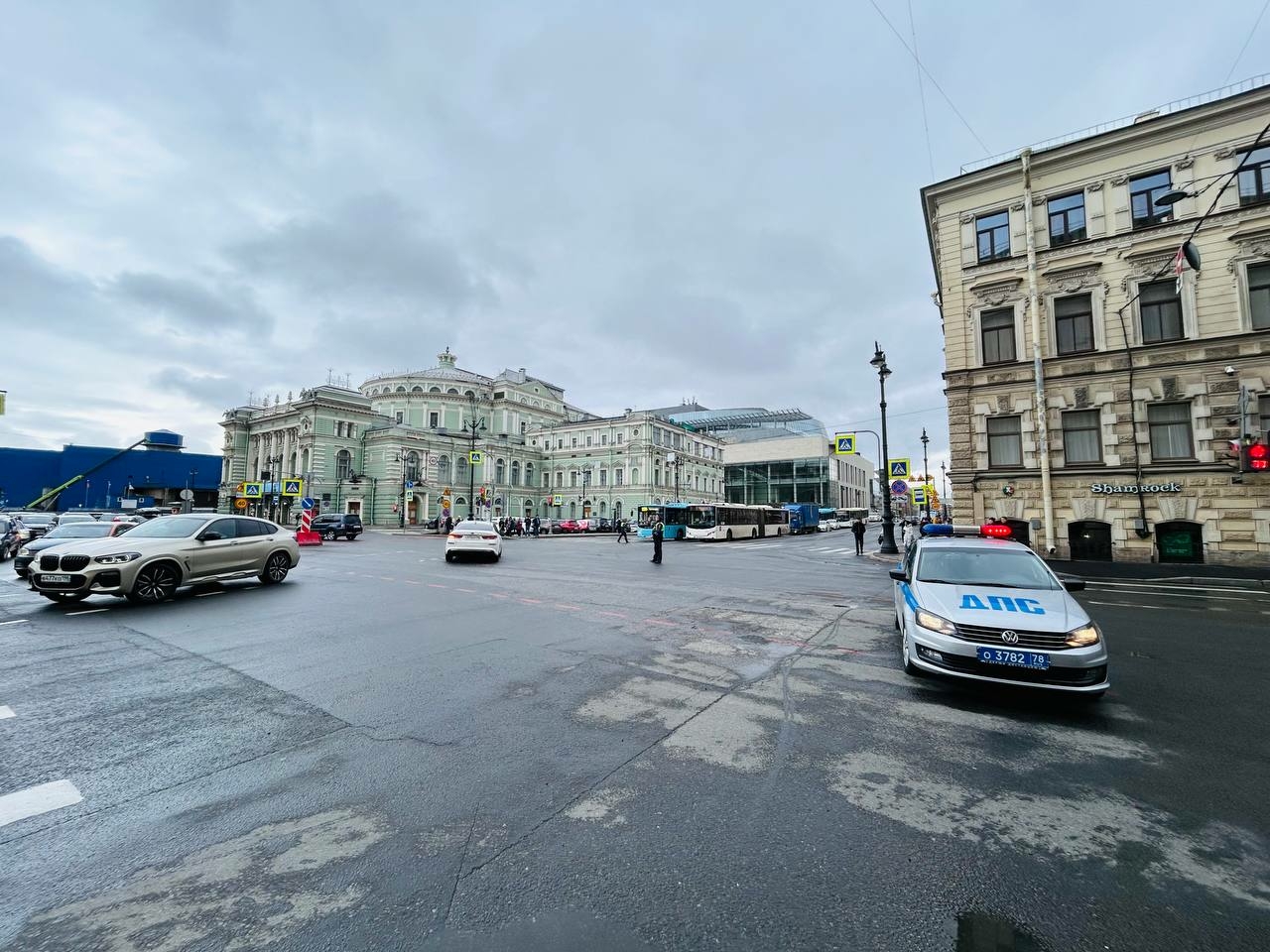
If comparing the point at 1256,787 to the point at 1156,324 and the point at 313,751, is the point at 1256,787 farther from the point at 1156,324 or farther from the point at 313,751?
the point at 1156,324

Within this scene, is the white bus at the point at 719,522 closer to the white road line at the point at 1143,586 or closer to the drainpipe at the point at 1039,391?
the drainpipe at the point at 1039,391

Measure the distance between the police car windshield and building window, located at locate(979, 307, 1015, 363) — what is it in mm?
17718

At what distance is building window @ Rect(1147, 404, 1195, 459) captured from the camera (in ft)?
59.6

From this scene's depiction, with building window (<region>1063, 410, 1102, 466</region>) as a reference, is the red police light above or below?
below

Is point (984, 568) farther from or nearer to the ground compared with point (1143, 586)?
farther from the ground

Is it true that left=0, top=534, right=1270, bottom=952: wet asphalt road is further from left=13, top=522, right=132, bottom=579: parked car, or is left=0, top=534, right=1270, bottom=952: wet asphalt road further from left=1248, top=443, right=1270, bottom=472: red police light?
left=1248, top=443, right=1270, bottom=472: red police light

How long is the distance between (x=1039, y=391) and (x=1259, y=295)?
6.53m

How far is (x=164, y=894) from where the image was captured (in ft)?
8.27

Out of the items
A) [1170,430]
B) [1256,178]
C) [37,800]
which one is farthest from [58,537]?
[1256,178]

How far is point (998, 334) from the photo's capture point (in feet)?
69.8

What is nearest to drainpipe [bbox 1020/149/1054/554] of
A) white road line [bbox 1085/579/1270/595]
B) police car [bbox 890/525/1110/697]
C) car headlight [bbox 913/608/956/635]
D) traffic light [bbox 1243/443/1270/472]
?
white road line [bbox 1085/579/1270/595]

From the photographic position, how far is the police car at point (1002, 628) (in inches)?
197

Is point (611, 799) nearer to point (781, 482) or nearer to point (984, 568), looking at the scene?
point (984, 568)

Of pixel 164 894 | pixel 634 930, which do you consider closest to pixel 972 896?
pixel 634 930
